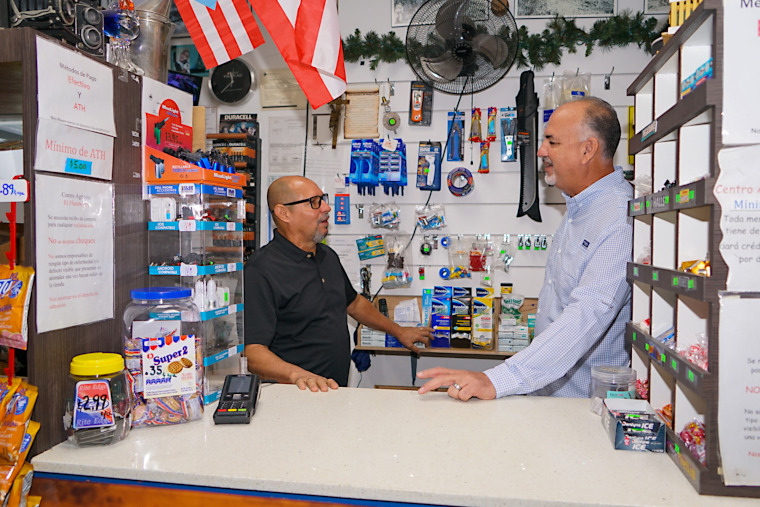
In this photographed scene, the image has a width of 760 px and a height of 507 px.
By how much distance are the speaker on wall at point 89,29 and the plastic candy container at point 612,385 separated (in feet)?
5.86

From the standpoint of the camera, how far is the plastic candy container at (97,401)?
139cm

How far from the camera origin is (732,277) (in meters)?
1.12

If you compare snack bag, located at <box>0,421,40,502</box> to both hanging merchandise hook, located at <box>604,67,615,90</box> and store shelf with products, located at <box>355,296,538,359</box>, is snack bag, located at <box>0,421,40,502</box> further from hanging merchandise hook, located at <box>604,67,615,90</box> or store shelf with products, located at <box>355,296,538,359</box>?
hanging merchandise hook, located at <box>604,67,615,90</box>

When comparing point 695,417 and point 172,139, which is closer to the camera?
point 695,417

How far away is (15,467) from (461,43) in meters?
Result: 3.50

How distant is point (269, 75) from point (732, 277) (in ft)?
13.8

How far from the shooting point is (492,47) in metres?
3.93

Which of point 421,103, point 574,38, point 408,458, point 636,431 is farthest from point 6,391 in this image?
point 574,38

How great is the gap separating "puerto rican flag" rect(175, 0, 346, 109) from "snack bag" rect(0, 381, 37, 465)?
1964mm

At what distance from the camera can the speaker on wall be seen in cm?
160

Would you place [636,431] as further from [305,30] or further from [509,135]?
[509,135]

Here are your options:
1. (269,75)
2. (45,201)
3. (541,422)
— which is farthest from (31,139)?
(269,75)

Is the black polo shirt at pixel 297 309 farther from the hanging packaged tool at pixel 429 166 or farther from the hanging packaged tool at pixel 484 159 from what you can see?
the hanging packaged tool at pixel 484 159

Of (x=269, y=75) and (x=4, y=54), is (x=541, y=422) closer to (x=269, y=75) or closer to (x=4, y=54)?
(x=4, y=54)
